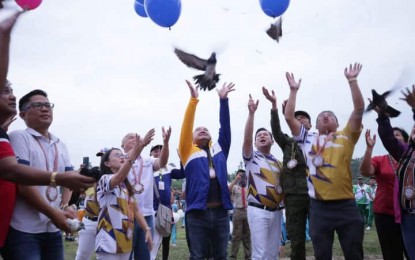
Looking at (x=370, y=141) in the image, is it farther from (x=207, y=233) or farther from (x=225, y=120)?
(x=207, y=233)

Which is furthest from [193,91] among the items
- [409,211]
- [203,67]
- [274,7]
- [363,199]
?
[363,199]

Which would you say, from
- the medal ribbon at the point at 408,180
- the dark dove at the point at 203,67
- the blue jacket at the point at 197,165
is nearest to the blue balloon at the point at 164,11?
the dark dove at the point at 203,67

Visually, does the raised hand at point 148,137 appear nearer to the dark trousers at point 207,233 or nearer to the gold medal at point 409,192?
the dark trousers at point 207,233

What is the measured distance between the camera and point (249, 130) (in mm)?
5715

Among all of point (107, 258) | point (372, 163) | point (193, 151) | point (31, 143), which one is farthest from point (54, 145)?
point (372, 163)

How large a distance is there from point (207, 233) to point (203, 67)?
2014 mm

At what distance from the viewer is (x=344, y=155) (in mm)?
4836

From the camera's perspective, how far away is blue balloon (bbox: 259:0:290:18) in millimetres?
5723

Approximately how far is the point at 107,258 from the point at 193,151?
167 cm

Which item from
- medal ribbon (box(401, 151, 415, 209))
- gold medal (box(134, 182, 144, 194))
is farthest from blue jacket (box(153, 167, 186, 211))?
medal ribbon (box(401, 151, 415, 209))

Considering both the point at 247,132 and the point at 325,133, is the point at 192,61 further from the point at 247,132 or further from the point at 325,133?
the point at 325,133

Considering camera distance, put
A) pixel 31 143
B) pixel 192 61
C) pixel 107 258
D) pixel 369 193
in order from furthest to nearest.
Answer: pixel 369 193 < pixel 192 61 < pixel 107 258 < pixel 31 143

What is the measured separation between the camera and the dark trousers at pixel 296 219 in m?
5.54

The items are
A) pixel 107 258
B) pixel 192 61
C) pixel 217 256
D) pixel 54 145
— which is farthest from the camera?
pixel 192 61
